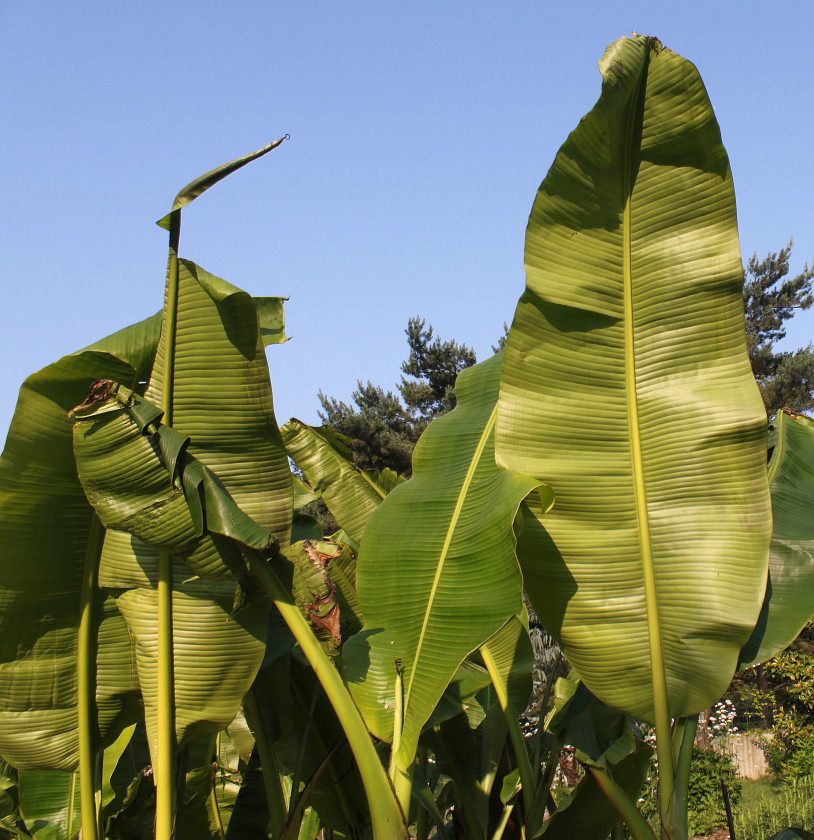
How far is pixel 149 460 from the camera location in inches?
103

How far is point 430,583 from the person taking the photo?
291 cm

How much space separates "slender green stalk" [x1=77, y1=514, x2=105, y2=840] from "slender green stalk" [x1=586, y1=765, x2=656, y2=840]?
1.93m

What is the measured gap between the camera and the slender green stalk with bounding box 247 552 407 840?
8.38 ft

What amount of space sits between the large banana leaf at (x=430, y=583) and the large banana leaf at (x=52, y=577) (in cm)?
108

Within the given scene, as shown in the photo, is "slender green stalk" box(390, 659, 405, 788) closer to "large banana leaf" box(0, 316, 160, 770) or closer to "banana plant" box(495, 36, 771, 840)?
"banana plant" box(495, 36, 771, 840)

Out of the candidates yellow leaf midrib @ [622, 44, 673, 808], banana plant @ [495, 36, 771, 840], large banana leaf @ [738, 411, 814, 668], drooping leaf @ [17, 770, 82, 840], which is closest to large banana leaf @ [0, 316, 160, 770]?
drooping leaf @ [17, 770, 82, 840]

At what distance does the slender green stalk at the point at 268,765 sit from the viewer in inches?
132

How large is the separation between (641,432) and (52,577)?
223 centimetres

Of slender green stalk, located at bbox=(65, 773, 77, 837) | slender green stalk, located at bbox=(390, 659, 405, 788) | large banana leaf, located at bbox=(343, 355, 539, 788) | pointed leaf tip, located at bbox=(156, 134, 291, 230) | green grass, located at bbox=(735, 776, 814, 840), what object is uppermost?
pointed leaf tip, located at bbox=(156, 134, 291, 230)

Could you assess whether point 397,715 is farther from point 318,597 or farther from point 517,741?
point 517,741

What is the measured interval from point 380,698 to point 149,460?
1115mm

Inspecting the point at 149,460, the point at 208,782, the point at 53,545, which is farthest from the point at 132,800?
the point at 149,460

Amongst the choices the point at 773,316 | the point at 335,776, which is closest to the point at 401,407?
the point at 773,316

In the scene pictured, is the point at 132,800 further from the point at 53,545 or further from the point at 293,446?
the point at 293,446
